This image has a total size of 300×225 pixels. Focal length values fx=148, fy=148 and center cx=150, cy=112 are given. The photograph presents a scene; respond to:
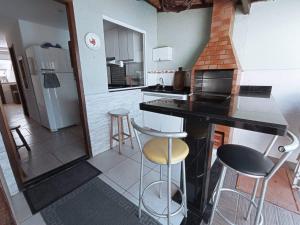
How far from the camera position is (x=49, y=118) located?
10.4 feet

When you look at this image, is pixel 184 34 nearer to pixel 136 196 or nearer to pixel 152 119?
pixel 152 119

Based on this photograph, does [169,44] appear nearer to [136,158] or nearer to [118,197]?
[136,158]

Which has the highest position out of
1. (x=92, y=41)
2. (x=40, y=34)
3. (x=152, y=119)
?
(x=40, y=34)

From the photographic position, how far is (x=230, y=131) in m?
2.33

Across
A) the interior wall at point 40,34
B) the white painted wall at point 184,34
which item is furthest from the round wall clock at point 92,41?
the interior wall at point 40,34

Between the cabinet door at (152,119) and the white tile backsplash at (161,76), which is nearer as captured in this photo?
the cabinet door at (152,119)

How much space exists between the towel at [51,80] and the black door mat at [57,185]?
1919mm

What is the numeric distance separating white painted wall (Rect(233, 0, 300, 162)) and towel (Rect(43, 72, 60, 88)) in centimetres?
344

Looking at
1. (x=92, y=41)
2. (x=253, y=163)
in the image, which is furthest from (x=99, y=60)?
(x=253, y=163)

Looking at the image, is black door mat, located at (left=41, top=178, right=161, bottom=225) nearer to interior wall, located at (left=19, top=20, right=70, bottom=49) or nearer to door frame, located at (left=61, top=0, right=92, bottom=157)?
door frame, located at (left=61, top=0, right=92, bottom=157)

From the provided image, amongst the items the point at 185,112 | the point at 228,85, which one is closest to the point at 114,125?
the point at 185,112

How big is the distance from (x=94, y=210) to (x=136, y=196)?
1.36 feet

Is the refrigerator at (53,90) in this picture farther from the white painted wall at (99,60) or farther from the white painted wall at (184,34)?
the white painted wall at (184,34)

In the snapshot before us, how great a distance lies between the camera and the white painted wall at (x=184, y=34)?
2.61m
